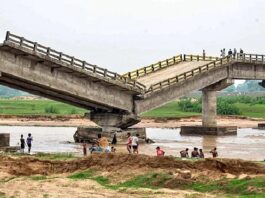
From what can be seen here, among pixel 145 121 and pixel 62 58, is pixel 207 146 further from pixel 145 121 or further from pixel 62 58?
pixel 145 121

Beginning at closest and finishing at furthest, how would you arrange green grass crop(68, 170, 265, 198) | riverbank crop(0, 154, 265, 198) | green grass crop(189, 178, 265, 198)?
green grass crop(189, 178, 265, 198)
green grass crop(68, 170, 265, 198)
riverbank crop(0, 154, 265, 198)

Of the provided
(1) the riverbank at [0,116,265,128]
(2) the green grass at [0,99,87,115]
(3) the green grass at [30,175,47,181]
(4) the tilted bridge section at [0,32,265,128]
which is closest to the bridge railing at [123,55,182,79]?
(4) the tilted bridge section at [0,32,265,128]

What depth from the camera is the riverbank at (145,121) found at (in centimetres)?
8112

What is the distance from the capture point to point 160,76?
56594 millimetres

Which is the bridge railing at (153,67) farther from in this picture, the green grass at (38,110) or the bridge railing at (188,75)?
the green grass at (38,110)

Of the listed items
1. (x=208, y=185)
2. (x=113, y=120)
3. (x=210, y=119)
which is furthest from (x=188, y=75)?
(x=208, y=185)

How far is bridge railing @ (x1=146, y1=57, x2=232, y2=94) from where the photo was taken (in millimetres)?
51594

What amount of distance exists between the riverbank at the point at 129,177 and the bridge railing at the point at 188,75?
2242 cm

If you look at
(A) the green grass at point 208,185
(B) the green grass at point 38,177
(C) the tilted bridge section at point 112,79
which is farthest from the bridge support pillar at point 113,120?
(A) the green grass at point 208,185

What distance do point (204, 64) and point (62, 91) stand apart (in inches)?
808

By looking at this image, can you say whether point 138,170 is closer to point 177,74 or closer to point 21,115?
point 177,74

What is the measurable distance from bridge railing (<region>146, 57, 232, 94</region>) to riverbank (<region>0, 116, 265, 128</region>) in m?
21.4

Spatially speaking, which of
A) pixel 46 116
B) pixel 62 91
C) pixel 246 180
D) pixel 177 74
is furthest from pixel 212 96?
pixel 246 180

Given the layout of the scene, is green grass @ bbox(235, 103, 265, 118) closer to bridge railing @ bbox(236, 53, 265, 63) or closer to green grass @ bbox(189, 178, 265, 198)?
bridge railing @ bbox(236, 53, 265, 63)
